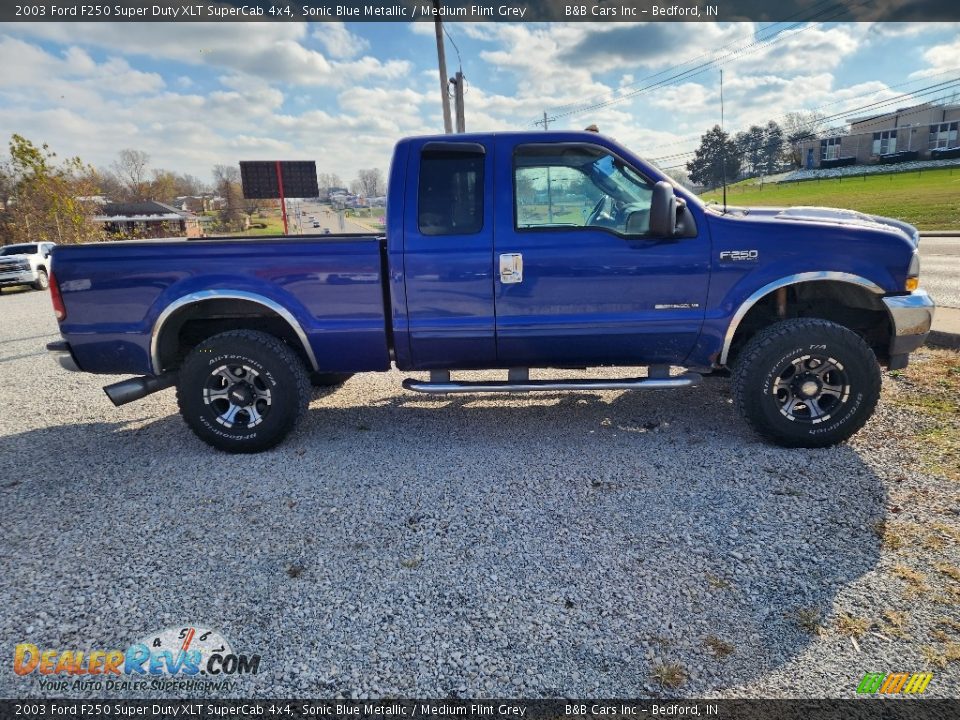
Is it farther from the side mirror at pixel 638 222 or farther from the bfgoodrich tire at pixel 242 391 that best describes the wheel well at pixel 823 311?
the bfgoodrich tire at pixel 242 391

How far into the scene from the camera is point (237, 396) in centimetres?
409

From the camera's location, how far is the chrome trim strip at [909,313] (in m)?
3.67

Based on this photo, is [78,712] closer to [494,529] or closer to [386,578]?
[386,578]

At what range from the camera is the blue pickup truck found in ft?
12.2

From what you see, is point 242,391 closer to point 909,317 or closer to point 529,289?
point 529,289

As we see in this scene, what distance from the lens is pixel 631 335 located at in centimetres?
390

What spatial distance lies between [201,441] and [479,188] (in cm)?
288

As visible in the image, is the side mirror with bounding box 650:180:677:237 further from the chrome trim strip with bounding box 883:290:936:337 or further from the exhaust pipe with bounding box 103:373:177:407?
the exhaust pipe with bounding box 103:373:177:407

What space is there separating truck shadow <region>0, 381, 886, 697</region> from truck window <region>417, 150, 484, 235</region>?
1.61m

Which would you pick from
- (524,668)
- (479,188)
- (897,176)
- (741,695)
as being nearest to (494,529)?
(524,668)

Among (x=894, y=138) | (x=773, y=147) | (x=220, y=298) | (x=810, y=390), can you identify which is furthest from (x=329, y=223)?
(x=894, y=138)

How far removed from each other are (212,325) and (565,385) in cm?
273

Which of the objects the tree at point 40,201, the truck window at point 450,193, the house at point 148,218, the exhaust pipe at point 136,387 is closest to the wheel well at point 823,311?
the truck window at point 450,193

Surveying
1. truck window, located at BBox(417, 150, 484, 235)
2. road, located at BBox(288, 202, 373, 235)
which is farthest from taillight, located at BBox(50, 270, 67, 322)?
truck window, located at BBox(417, 150, 484, 235)
